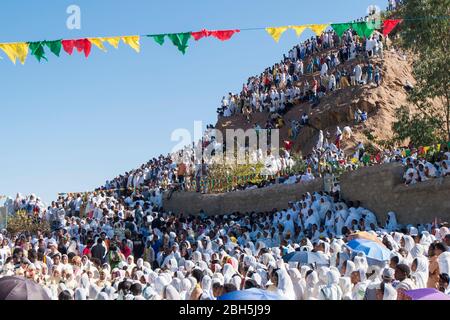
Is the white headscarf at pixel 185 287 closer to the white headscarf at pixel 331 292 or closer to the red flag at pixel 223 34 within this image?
the white headscarf at pixel 331 292

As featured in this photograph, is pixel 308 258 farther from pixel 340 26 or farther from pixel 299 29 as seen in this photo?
pixel 340 26

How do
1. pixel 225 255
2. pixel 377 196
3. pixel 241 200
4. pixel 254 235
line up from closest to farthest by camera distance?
pixel 225 255 → pixel 377 196 → pixel 254 235 → pixel 241 200

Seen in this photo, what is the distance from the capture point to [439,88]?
18.8 m

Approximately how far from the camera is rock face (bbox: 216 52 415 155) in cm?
2672

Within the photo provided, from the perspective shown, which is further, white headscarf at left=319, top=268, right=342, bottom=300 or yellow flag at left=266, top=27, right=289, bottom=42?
yellow flag at left=266, top=27, right=289, bottom=42

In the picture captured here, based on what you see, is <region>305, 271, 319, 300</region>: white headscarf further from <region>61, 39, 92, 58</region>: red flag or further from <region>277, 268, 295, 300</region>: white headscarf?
<region>61, 39, 92, 58</region>: red flag

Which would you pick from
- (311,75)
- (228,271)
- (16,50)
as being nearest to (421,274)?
(228,271)

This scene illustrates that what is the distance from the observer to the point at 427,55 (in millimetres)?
18484

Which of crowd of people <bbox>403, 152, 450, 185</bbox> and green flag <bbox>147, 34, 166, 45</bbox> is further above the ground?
green flag <bbox>147, 34, 166, 45</bbox>

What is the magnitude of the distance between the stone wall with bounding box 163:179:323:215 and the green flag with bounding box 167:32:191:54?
6.91 m

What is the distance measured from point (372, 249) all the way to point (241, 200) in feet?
35.4

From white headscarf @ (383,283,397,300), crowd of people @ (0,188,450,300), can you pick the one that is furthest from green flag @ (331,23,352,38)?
white headscarf @ (383,283,397,300)

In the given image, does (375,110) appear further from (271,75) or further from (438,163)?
(438,163)
